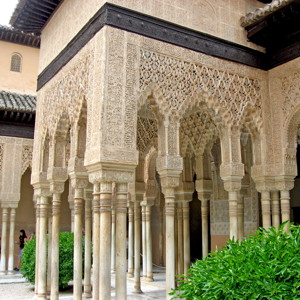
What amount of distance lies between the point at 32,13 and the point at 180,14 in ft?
11.6

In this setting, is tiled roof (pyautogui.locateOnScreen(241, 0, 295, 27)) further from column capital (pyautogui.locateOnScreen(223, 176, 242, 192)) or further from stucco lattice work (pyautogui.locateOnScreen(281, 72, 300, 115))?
column capital (pyautogui.locateOnScreen(223, 176, 242, 192))

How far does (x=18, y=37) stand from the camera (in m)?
17.6

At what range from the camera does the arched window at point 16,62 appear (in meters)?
17.8

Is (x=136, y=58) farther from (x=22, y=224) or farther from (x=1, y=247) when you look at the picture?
(x=22, y=224)

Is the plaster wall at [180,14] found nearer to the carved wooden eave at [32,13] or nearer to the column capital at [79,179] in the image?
the carved wooden eave at [32,13]

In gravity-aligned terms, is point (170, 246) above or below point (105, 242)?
below

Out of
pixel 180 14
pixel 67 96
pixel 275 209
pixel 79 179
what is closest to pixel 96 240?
pixel 79 179

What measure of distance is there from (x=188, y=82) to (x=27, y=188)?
1234 centimetres

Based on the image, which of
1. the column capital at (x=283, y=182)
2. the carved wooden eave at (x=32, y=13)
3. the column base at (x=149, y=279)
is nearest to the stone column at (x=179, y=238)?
the column base at (x=149, y=279)

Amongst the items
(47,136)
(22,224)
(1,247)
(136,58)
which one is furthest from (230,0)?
(22,224)

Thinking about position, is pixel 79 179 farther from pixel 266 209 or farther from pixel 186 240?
pixel 186 240

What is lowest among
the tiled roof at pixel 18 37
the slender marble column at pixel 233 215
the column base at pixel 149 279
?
the column base at pixel 149 279

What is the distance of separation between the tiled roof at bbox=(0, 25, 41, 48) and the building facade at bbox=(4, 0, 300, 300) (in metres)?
8.21

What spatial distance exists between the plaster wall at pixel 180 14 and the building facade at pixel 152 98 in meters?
0.02
